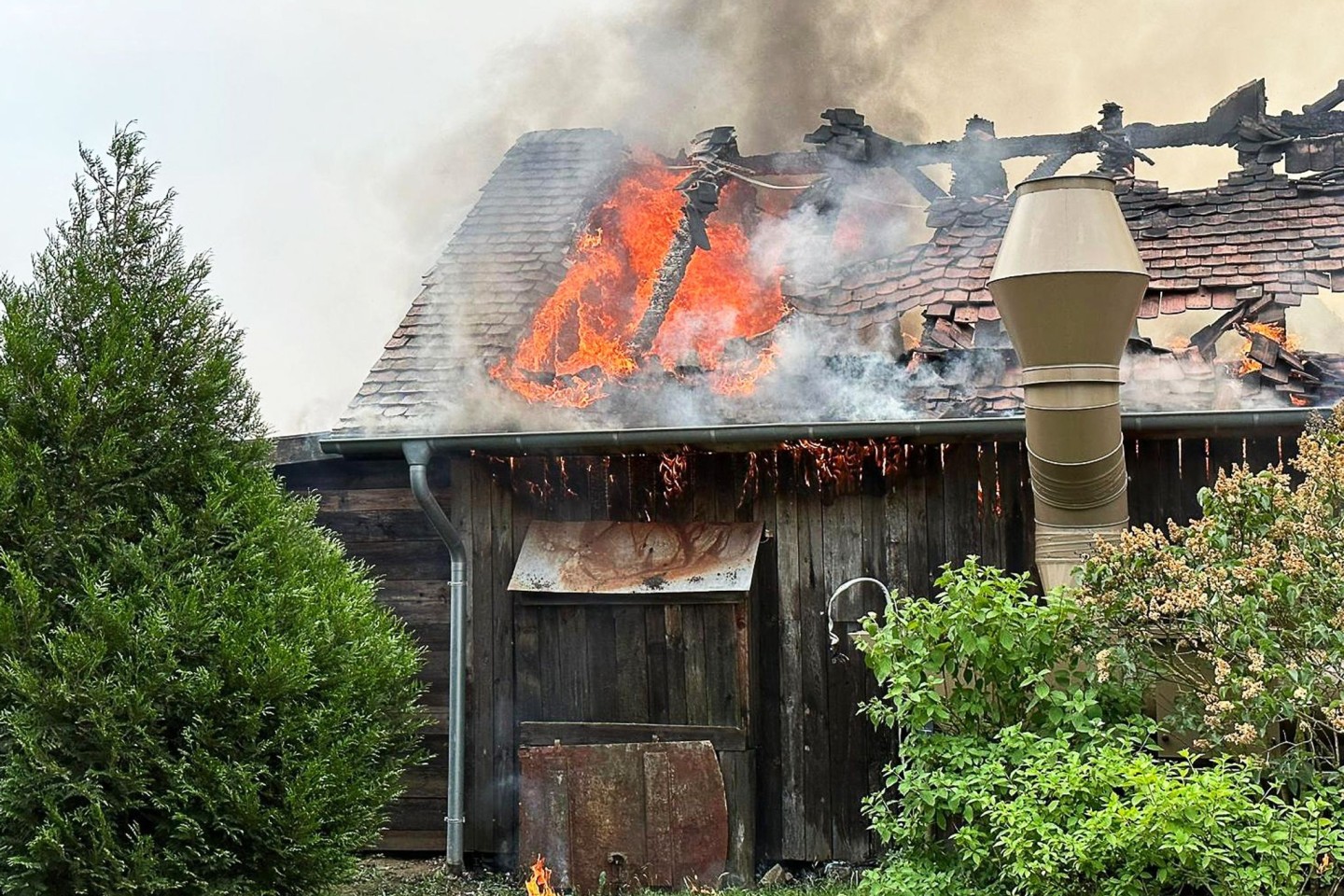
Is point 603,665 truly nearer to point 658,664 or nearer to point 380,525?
point 658,664

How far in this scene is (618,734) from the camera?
7.85 m

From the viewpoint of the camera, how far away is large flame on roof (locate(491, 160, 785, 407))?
8.70m

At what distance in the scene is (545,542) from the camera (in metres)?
8.12

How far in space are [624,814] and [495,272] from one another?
167 inches

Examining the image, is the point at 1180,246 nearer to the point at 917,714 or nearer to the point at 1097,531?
the point at 1097,531

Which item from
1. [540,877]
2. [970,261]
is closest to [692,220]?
[970,261]

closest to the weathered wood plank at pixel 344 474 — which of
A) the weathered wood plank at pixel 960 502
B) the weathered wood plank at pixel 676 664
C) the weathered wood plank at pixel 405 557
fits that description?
the weathered wood plank at pixel 405 557

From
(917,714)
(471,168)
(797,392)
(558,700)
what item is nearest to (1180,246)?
(797,392)

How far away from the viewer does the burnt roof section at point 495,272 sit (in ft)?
29.0

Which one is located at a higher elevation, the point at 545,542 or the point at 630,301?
the point at 630,301

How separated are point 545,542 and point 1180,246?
15.6ft

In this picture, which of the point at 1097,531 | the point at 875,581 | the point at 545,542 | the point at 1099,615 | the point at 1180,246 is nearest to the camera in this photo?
the point at 1099,615

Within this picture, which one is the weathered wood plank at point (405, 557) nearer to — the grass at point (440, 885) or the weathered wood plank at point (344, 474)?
the weathered wood plank at point (344, 474)

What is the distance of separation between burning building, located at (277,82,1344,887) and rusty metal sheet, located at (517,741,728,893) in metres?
0.02
